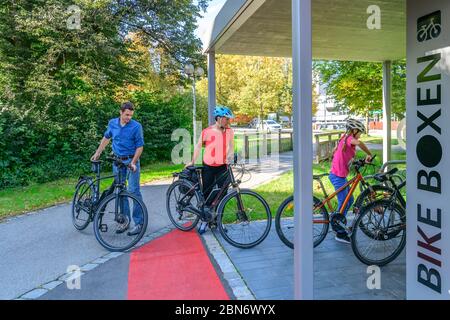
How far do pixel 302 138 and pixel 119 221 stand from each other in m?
2.98

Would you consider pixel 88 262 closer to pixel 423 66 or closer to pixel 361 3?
pixel 423 66

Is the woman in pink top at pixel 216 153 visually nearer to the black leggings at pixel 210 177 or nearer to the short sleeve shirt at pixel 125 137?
the black leggings at pixel 210 177

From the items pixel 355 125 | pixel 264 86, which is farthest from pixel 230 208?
pixel 264 86

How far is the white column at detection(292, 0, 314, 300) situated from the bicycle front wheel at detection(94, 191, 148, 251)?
2491 millimetres

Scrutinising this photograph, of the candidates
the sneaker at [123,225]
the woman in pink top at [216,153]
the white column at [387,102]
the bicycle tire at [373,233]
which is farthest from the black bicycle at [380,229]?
the white column at [387,102]

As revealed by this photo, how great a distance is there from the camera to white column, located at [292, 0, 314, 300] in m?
2.45

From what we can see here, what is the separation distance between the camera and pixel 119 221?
4.68 m

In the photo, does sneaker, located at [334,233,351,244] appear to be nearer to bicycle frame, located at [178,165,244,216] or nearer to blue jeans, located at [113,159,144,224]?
bicycle frame, located at [178,165,244,216]

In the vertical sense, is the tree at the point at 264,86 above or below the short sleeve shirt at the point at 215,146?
above

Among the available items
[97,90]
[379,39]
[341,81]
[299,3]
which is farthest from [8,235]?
[341,81]

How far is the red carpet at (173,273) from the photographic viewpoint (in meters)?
3.36


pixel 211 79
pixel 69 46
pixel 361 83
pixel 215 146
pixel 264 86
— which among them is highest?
pixel 69 46

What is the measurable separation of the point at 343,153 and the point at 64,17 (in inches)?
418

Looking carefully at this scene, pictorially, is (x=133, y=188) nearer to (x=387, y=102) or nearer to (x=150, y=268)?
(x=150, y=268)
